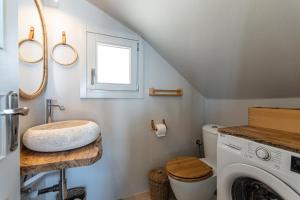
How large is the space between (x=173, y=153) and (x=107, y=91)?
108 centimetres

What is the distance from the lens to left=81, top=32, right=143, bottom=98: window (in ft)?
4.92

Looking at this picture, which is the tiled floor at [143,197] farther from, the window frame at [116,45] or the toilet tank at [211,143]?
the window frame at [116,45]

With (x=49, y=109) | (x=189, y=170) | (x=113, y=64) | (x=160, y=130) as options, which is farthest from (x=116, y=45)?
(x=189, y=170)

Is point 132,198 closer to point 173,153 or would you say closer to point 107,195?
point 107,195

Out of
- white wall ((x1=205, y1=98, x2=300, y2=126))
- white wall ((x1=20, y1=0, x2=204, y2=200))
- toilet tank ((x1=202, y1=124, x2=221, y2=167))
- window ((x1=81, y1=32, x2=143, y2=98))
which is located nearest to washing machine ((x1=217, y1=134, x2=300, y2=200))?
toilet tank ((x1=202, y1=124, x2=221, y2=167))

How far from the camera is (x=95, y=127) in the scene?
3.40 feet

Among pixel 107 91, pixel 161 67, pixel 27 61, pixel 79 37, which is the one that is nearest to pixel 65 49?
pixel 79 37

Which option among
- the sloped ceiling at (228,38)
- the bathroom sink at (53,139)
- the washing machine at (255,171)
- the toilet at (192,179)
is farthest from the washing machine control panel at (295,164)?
the bathroom sink at (53,139)

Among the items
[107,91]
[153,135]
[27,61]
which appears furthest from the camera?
[153,135]

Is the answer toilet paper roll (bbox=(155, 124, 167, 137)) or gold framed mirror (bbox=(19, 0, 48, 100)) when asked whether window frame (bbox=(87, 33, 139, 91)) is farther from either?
toilet paper roll (bbox=(155, 124, 167, 137))

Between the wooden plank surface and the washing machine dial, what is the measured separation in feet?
1.24

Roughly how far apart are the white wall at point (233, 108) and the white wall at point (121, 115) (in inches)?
5.2

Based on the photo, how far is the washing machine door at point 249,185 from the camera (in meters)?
0.71

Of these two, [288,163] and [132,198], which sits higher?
[288,163]
